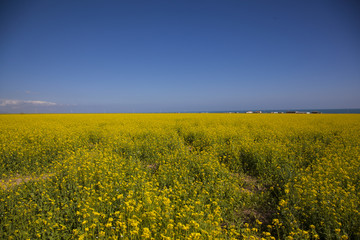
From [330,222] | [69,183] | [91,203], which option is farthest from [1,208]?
[330,222]

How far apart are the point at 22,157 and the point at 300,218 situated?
33.5 feet

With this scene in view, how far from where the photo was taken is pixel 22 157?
7.04 metres

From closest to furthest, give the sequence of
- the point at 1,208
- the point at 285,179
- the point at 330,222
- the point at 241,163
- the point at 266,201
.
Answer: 1. the point at 330,222
2. the point at 1,208
3. the point at 266,201
4. the point at 285,179
5. the point at 241,163

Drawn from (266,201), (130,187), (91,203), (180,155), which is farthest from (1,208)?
(266,201)

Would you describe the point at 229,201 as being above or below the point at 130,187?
below

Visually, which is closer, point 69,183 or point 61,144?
point 69,183

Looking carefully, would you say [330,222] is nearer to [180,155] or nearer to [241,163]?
[241,163]

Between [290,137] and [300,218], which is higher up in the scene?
[290,137]

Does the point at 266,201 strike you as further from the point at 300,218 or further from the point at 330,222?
the point at 330,222

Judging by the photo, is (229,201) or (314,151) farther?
(314,151)

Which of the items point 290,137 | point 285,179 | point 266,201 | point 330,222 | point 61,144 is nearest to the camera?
point 330,222

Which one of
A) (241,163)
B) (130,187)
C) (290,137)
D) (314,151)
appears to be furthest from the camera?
(290,137)

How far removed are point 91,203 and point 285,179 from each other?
5.41 m

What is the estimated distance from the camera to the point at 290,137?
9.96m
